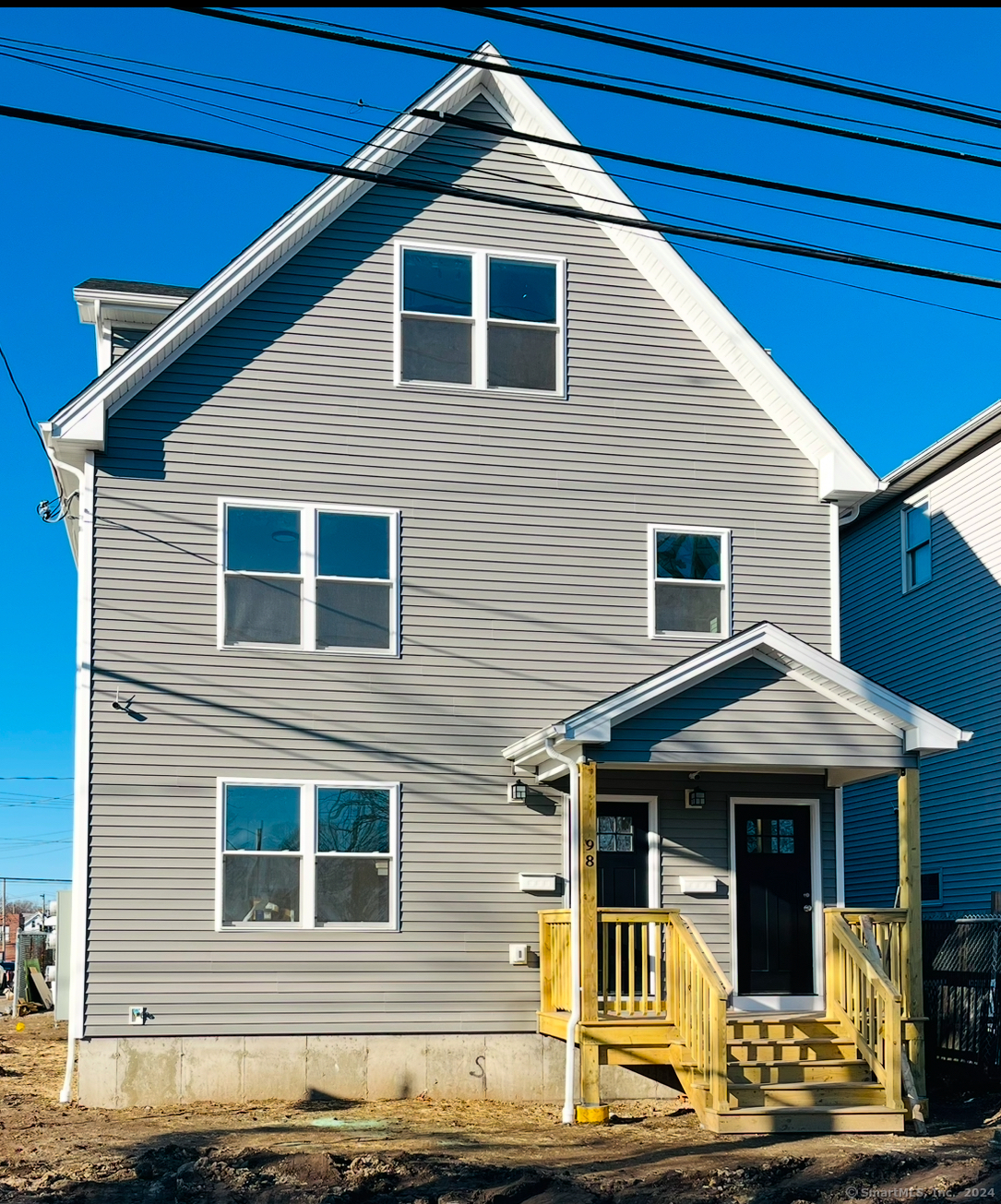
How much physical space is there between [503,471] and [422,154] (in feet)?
11.4

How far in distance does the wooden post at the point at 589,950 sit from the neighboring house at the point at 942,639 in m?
7.17

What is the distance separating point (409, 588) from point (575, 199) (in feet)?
15.2

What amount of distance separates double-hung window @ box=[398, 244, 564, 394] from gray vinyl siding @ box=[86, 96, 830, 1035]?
0.20 metres

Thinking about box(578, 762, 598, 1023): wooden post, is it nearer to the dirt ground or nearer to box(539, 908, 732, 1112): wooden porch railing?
box(539, 908, 732, 1112): wooden porch railing

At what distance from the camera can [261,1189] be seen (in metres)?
9.48

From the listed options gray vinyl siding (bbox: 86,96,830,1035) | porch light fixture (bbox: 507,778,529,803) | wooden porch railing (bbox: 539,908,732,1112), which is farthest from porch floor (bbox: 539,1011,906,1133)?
porch light fixture (bbox: 507,778,529,803)

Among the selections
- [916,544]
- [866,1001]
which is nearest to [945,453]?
[916,544]

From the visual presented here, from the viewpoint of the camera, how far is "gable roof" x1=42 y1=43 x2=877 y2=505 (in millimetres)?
14250

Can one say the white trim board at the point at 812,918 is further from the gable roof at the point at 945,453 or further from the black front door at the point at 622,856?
the gable roof at the point at 945,453

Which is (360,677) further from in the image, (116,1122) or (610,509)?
(116,1122)

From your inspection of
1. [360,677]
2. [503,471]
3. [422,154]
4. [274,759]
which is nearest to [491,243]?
[422,154]

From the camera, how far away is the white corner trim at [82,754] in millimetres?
13555

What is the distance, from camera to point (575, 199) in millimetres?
15766

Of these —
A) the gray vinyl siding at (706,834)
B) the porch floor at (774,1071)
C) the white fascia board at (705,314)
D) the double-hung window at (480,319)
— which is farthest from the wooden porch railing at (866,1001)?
the double-hung window at (480,319)
